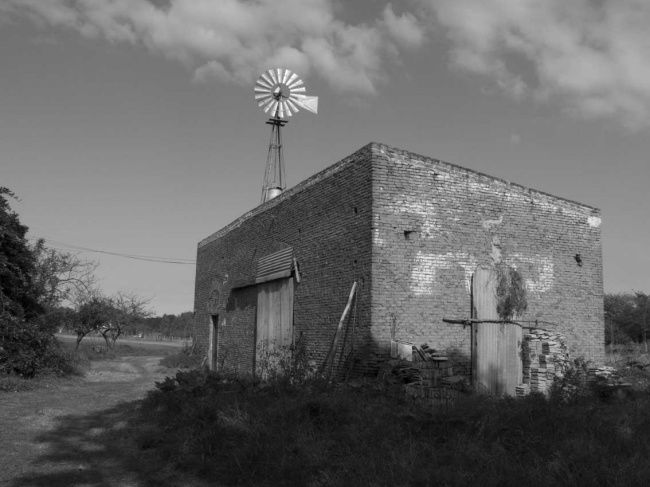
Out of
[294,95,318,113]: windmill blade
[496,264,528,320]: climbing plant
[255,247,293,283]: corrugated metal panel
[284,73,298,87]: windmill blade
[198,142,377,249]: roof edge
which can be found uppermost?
[284,73,298,87]: windmill blade

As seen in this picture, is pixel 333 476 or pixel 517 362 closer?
pixel 333 476

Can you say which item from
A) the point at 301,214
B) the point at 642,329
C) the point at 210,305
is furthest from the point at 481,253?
the point at 642,329

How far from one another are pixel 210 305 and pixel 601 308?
13.6m

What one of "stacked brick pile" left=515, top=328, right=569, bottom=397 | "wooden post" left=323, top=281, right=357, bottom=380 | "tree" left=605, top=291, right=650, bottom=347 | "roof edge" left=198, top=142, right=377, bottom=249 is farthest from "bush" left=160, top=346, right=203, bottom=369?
"tree" left=605, top=291, right=650, bottom=347

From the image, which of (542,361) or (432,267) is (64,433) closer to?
(432,267)

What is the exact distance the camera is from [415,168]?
11.7 meters

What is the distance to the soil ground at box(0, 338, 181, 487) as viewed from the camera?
22.4 feet

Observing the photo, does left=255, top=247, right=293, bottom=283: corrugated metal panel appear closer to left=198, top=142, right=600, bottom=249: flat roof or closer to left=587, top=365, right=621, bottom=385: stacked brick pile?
left=198, top=142, right=600, bottom=249: flat roof

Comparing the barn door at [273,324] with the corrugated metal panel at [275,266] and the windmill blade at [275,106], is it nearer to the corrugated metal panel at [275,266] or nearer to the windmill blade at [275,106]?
the corrugated metal panel at [275,266]

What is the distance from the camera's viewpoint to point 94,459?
7.64 meters

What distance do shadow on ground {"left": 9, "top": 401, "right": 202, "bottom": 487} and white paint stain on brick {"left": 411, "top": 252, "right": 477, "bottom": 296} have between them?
227 inches

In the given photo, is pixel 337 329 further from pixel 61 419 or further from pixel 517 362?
pixel 61 419

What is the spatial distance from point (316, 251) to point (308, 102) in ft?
32.6

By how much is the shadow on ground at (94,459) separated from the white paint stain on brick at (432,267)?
578 cm
